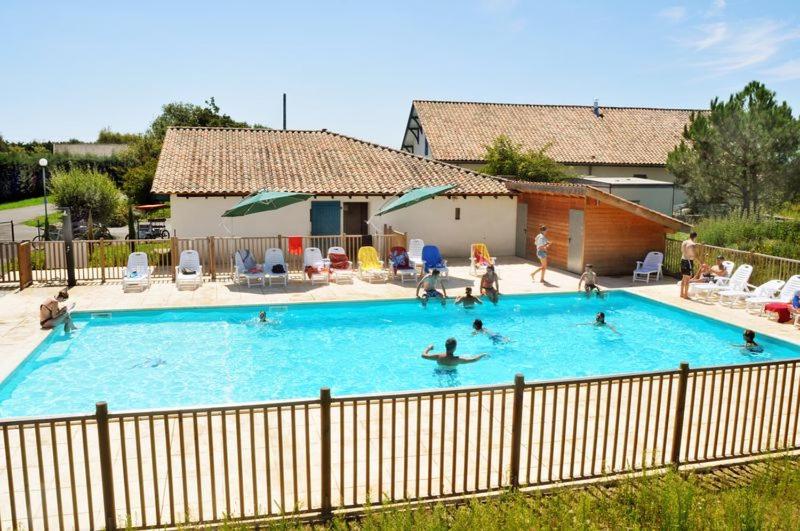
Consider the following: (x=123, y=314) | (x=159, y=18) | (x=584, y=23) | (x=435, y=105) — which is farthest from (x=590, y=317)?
(x=435, y=105)

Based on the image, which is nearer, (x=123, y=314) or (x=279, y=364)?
(x=279, y=364)

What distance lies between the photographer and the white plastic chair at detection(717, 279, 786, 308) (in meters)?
14.2

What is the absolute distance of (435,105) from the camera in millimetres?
36031

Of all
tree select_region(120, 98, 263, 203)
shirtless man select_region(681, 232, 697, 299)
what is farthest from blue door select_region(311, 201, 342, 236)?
tree select_region(120, 98, 263, 203)

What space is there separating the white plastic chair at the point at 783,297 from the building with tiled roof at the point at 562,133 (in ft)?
62.5

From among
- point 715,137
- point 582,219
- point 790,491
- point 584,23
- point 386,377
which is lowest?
point 386,377

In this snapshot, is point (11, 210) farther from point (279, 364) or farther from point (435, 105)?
point (279, 364)

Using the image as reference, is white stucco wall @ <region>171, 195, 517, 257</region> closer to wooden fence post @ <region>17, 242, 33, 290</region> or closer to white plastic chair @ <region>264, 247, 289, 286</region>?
white plastic chair @ <region>264, 247, 289, 286</region>

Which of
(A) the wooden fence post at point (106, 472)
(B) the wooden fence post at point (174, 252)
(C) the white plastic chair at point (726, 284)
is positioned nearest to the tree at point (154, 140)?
(B) the wooden fence post at point (174, 252)

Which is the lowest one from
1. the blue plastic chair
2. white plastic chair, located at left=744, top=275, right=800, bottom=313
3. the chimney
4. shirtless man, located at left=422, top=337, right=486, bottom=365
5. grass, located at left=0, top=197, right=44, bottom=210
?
shirtless man, located at left=422, top=337, right=486, bottom=365

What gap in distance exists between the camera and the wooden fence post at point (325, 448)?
5.07 m

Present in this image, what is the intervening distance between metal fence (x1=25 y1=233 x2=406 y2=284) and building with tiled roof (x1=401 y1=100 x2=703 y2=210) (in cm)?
1434

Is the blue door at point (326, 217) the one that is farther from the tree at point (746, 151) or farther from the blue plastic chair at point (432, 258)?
the tree at point (746, 151)

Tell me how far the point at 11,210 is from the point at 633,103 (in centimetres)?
4439
